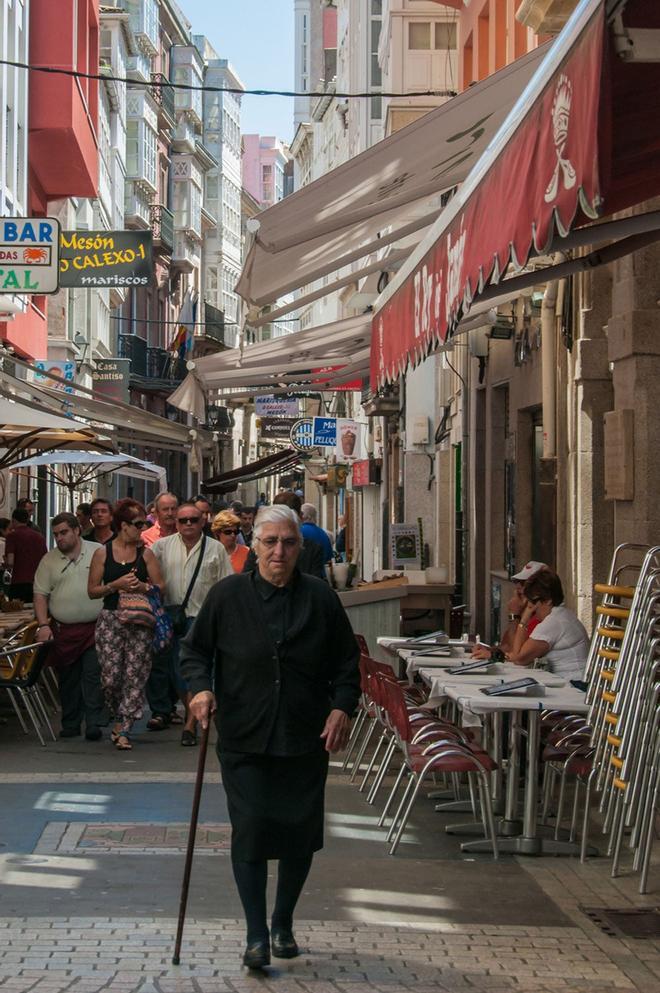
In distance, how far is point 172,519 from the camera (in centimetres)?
1580

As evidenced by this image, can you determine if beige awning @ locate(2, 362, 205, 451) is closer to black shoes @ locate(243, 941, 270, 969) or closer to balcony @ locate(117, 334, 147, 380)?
black shoes @ locate(243, 941, 270, 969)

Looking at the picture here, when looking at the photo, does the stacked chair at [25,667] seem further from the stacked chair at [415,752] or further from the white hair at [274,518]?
the white hair at [274,518]

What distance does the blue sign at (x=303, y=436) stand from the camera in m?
37.8

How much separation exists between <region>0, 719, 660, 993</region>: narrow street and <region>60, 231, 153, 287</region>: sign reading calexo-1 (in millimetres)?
9688

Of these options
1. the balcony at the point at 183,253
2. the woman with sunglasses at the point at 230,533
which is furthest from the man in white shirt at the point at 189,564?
the balcony at the point at 183,253

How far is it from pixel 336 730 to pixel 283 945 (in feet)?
2.84

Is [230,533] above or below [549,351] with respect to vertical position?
below

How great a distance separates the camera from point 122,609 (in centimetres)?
1302

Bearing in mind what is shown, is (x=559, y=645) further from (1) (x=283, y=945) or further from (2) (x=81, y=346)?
(2) (x=81, y=346)

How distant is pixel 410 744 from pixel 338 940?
2342 mm

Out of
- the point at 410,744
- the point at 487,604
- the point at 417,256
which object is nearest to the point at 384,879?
the point at 410,744

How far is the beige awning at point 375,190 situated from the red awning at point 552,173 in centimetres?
120

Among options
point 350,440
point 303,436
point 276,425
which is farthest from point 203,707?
point 276,425

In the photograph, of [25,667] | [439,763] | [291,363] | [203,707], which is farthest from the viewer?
[291,363]
